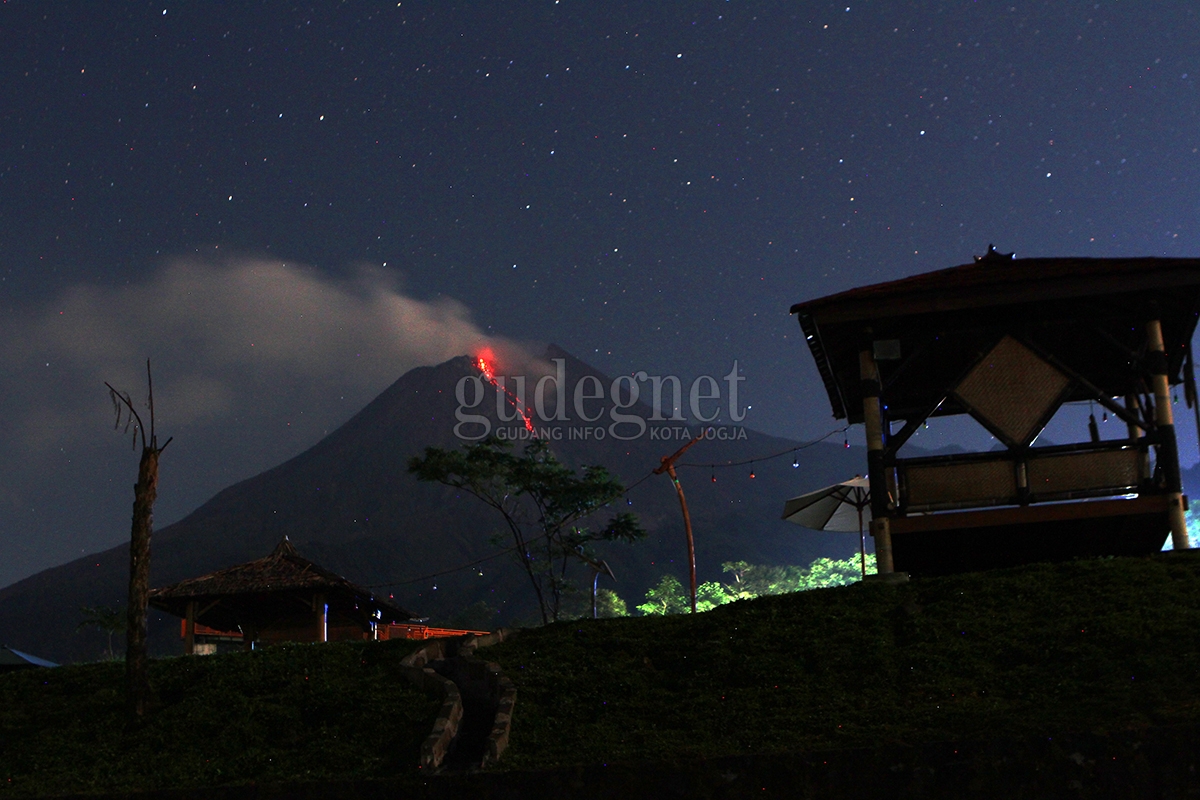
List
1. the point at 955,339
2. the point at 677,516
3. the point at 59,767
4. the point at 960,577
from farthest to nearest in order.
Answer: the point at 677,516, the point at 955,339, the point at 960,577, the point at 59,767

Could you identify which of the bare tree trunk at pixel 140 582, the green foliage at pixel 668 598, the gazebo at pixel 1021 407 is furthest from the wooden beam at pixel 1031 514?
the green foliage at pixel 668 598

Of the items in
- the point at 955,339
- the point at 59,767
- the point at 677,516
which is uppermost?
the point at 677,516

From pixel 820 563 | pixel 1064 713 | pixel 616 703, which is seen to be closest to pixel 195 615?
pixel 616 703

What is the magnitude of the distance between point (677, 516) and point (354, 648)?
7344 inches

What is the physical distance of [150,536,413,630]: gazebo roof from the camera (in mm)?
28234

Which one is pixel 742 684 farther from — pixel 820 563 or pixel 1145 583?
pixel 820 563

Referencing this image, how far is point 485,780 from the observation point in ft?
27.1

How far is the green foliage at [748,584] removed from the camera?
6750 centimetres

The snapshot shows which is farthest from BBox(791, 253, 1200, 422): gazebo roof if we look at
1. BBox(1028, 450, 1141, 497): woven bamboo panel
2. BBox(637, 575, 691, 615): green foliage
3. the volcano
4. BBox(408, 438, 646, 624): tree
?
the volcano

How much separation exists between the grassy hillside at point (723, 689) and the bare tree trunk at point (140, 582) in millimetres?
375

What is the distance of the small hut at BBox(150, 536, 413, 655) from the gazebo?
58.0 feet

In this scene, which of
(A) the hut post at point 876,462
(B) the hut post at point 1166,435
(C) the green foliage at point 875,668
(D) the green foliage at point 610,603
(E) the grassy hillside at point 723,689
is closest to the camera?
(C) the green foliage at point 875,668

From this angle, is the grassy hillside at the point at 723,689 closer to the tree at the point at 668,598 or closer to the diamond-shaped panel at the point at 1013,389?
the diamond-shaped panel at the point at 1013,389

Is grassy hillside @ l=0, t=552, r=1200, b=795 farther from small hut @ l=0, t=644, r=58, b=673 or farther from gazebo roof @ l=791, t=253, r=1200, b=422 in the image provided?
small hut @ l=0, t=644, r=58, b=673
